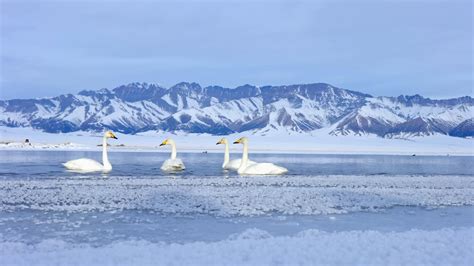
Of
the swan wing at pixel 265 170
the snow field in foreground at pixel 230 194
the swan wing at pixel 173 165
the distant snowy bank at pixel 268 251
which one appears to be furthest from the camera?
the swan wing at pixel 173 165

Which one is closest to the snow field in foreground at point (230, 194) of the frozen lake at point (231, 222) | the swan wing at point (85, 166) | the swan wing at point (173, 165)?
the frozen lake at point (231, 222)

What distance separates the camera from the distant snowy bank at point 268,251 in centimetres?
917

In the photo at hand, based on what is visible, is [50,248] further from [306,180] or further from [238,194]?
[306,180]

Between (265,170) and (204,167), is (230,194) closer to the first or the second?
(265,170)

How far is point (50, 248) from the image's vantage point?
1004cm

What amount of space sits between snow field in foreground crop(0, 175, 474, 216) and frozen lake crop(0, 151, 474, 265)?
0.03 metres

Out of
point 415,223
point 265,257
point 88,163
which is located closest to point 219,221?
point 265,257

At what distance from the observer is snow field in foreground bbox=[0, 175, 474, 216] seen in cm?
1495

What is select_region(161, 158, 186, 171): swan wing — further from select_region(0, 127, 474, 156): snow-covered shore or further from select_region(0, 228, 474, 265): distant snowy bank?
select_region(0, 127, 474, 156): snow-covered shore

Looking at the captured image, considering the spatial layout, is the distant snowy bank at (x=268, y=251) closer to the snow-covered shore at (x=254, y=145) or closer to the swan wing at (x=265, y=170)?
the swan wing at (x=265, y=170)

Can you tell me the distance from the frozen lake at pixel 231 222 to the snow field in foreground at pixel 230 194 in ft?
0.11

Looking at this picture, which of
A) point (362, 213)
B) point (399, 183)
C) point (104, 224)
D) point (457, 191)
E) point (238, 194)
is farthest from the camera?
point (399, 183)

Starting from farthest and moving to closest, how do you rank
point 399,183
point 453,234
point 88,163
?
point 88,163 → point 399,183 → point 453,234

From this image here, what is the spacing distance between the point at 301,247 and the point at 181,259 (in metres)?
2.23
